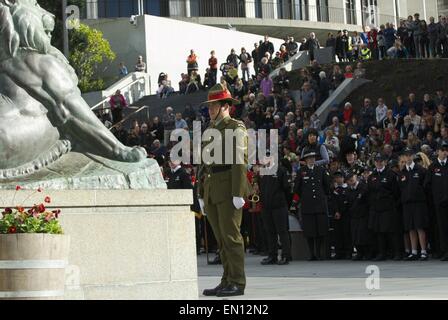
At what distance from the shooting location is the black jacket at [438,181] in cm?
1683

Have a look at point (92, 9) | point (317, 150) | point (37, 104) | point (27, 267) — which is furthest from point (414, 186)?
point (92, 9)

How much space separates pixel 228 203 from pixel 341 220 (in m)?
8.50

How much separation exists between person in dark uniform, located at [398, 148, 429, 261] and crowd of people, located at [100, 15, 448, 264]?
0.02m

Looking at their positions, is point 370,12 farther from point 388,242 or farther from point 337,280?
point 337,280

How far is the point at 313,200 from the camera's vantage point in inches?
738

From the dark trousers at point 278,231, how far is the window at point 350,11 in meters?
46.3

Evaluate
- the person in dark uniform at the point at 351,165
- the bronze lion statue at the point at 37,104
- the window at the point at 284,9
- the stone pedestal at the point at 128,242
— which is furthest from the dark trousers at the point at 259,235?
the window at the point at 284,9

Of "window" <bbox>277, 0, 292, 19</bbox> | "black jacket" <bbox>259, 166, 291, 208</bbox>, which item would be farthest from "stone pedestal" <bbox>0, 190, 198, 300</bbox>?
"window" <bbox>277, 0, 292, 19</bbox>

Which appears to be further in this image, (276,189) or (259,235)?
(259,235)

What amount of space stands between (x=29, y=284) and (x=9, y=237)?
0.34 meters
